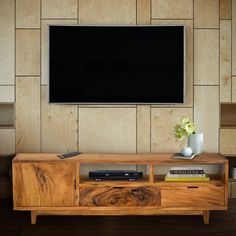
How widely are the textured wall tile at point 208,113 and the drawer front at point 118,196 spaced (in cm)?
96

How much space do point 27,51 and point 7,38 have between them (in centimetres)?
23

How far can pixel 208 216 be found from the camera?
13.1ft

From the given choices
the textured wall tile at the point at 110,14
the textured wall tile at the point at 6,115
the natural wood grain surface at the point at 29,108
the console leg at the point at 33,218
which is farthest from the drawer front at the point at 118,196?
the textured wall tile at the point at 110,14

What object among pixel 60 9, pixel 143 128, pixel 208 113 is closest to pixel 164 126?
pixel 143 128

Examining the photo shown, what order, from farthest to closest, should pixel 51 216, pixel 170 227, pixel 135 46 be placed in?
pixel 135 46
pixel 51 216
pixel 170 227

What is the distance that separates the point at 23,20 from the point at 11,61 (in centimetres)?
42

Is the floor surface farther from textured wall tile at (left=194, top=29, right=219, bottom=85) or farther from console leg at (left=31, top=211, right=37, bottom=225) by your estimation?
textured wall tile at (left=194, top=29, right=219, bottom=85)

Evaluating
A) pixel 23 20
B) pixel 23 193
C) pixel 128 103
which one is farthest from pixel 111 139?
pixel 23 20

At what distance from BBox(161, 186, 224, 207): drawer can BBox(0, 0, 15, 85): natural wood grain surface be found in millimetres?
1920

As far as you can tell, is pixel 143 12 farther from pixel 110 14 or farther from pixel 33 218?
pixel 33 218

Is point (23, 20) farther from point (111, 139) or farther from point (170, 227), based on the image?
point (170, 227)

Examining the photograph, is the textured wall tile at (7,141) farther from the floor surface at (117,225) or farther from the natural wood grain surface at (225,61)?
the natural wood grain surface at (225,61)

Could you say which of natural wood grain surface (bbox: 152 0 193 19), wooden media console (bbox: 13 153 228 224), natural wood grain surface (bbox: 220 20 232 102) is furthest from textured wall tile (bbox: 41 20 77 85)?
natural wood grain surface (bbox: 220 20 232 102)

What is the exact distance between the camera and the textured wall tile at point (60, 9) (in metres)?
4.63
